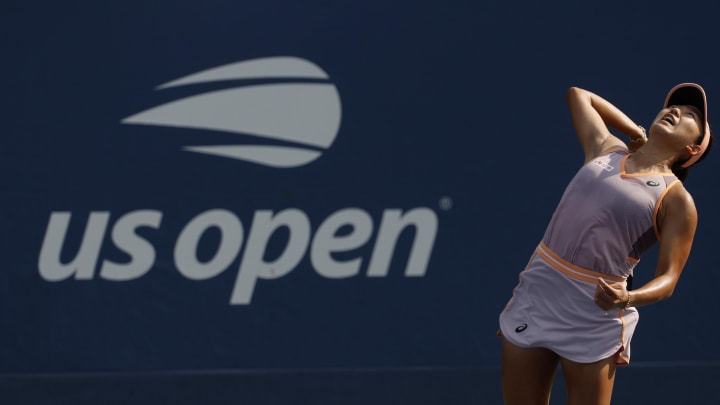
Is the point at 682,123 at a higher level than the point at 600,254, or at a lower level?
higher

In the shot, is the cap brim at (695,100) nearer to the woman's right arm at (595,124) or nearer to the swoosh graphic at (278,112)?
the woman's right arm at (595,124)

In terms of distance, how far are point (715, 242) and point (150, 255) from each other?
2.43 meters

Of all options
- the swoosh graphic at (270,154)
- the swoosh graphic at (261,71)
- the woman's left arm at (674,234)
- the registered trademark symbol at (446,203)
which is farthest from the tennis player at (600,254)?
the swoosh graphic at (261,71)

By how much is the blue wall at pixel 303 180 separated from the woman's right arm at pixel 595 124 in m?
1.12

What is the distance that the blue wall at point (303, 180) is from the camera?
188 inches

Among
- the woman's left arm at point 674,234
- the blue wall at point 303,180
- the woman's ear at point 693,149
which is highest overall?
the woman's ear at point 693,149

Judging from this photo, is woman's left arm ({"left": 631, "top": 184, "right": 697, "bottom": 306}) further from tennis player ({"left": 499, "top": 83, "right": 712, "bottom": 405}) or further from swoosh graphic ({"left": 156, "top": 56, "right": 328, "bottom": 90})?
swoosh graphic ({"left": 156, "top": 56, "right": 328, "bottom": 90})

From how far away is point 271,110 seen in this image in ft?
16.0

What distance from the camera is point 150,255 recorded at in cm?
480

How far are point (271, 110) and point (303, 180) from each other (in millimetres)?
325

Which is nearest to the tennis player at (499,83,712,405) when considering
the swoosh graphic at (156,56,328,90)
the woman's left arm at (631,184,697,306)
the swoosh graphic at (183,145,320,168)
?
the woman's left arm at (631,184,697,306)

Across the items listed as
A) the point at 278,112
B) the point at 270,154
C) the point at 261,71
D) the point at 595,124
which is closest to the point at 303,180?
the point at 270,154

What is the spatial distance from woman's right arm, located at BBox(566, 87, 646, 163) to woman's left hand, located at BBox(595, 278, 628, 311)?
559mm

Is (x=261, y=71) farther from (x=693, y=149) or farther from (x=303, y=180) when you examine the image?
(x=693, y=149)
